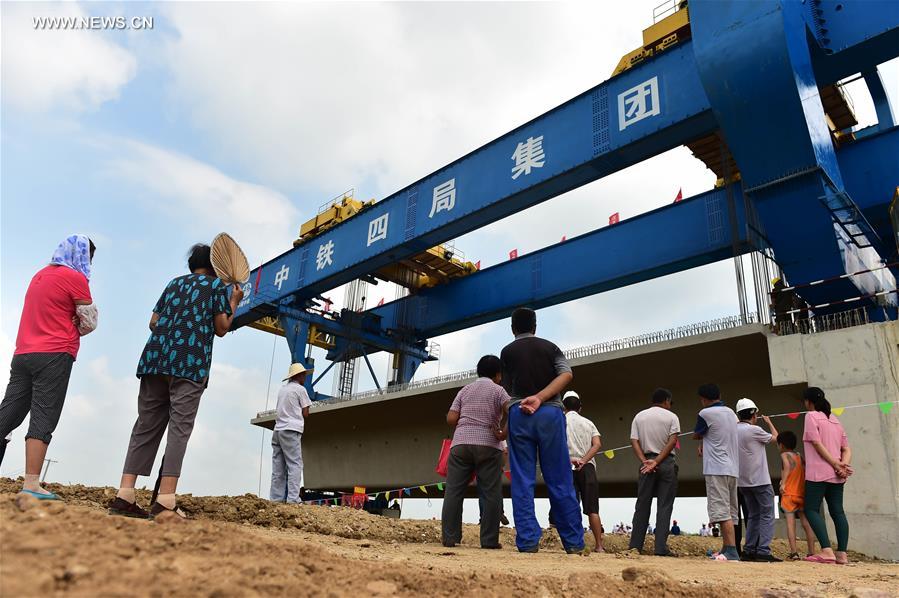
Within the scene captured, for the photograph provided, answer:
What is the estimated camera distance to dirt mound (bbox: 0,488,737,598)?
1.30 m

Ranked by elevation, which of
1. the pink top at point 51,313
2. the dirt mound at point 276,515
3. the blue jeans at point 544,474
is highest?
the pink top at point 51,313

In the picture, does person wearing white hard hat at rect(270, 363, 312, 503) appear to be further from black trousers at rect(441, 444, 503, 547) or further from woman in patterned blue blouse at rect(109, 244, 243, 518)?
woman in patterned blue blouse at rect(109, 244, 243, 518)

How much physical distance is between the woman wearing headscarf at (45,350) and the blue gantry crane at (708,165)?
733 centimetres

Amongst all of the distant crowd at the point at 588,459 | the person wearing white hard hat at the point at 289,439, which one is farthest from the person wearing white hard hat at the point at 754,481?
the person wearing white hard hat at the point at 289,439

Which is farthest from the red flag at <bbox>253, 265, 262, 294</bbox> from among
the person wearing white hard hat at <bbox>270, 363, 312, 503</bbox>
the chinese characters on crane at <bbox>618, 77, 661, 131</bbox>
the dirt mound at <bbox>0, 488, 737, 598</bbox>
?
the dirt mound at <bbox>0, 488, 737, 598</bbox>

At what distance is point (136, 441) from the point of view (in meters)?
3.40

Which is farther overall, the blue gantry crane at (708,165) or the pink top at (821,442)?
the blue gantry crane at (708,165)

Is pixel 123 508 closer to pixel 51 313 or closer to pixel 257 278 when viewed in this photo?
pixel 51 313

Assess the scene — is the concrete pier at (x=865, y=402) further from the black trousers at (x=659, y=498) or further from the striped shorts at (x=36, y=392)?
the striped shorts at (x=36, y=392)

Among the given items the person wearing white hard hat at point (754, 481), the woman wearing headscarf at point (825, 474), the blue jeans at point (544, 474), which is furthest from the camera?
the person wearing white hard hat at point (754, 481)

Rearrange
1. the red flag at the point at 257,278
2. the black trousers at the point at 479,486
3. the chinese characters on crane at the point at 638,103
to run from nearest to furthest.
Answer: the black trousers at the point at 479,486 → the chinese characters on crane at the point at 638,103 → the red flag at the point at 257,278

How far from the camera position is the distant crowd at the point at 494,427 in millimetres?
3355

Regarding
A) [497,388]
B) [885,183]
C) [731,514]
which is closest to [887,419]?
[731,514]

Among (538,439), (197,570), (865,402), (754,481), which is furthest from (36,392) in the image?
(865,402)
